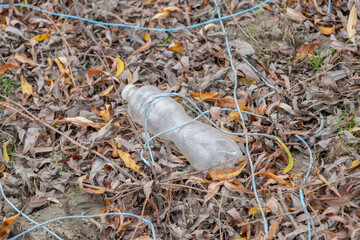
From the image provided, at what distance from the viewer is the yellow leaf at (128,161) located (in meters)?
2.30

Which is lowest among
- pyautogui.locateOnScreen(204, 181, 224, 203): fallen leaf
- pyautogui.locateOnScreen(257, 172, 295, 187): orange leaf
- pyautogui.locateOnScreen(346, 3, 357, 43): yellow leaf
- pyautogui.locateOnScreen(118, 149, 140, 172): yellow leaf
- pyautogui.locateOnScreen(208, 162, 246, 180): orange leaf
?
pyautogui.locateOnScreen(204, 181, 224, 203): fallen leaf

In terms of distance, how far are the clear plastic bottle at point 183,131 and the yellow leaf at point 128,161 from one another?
0.25 meters

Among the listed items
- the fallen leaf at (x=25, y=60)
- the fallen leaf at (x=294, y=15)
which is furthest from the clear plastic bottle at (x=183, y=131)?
the fallen leaf at (x=294, y=15)

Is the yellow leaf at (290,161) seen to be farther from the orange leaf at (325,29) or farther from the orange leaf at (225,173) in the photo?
the orange leaf at (325,29)

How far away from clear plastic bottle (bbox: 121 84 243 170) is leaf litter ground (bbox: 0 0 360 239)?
67mm

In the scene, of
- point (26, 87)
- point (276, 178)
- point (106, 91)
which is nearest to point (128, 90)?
point (106, 91)

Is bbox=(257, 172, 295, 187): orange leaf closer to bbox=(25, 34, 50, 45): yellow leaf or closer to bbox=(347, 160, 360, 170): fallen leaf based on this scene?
bbox=(347, 160, 360, 170): fallen leaf

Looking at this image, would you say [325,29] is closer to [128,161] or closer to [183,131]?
[183,131]

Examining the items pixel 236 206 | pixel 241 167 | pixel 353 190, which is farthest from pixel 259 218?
pixel 353 190

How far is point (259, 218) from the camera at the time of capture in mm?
2004

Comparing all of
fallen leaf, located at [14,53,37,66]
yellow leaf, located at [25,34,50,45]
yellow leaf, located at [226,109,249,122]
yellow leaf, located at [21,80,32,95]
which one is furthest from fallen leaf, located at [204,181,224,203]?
yellow leaf, located at [25,34,50,45]

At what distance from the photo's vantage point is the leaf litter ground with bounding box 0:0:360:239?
6.80 ft

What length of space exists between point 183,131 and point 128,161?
370mm

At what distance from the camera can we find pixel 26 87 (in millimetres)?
2865
